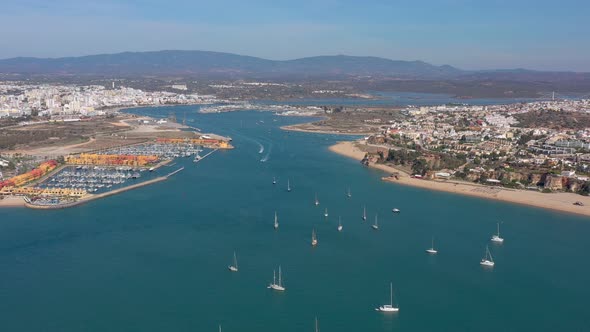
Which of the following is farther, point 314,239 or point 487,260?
point 314,239

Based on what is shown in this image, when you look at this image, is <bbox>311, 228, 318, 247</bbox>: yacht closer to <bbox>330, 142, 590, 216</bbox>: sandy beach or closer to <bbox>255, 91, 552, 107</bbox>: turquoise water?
<bbox>330, 142, 590, 216</bbox>: sandy beach

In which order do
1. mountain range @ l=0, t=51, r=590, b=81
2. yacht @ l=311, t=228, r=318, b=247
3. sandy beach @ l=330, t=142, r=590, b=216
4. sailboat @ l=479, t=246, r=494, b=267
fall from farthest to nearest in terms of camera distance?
mountain range @ l=0, t=51, r=590, b=81
sandy beach @ l=330, t=142, r=590, b=216
yacht @ l=311, t=228, r=318, b=247
sailboat @ l=479, t=246, r=494, b=267

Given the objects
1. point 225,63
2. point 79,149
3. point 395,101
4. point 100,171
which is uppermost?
point 225,63

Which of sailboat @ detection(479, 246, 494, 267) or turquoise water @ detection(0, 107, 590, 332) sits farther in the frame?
sailboat @ detection(479, 246, 494, 267)

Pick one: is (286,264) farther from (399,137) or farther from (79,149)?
(399,137)

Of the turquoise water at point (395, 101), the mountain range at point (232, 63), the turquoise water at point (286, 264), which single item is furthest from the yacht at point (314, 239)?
the mountain range at point (232, 63)

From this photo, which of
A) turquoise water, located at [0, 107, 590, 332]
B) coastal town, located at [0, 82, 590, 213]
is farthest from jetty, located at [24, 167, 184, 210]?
coastal town, located at [0, 82, 590, 213]

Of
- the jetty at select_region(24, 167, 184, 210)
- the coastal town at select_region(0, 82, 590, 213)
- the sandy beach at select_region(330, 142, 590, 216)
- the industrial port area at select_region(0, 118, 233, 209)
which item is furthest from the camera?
the coastal town at select_region(0, 82, 590, 213)

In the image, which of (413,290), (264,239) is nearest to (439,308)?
(413,290)

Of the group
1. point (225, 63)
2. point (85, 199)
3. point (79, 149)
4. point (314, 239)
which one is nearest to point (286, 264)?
point (314, 239)

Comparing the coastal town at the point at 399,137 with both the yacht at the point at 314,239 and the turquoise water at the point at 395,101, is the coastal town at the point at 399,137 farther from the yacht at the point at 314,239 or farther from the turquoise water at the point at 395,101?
the yacht at the point at 314,239
